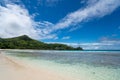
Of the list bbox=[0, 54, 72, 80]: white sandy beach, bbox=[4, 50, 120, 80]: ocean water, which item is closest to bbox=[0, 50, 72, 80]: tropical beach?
bbox=[0, 54, 72, 80]: white sandy beach

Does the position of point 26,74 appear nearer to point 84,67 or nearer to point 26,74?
point 26,74

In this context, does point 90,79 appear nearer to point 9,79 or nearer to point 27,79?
point 27,79

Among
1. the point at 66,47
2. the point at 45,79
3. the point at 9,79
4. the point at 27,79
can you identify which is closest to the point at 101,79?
the point at 45,79

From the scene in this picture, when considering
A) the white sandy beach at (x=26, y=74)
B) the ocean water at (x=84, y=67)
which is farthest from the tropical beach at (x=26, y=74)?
the ocean water at (x=84, y=67)

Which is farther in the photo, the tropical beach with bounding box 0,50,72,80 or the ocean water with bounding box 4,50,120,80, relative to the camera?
the ocean water with bounding box 4,50,120,80

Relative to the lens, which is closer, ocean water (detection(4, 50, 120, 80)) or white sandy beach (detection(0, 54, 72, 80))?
white sandy beach (detection(0, 54, 72, 80))

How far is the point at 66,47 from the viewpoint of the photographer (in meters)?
151

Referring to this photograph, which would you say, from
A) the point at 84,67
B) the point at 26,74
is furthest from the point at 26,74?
the point at 84,67

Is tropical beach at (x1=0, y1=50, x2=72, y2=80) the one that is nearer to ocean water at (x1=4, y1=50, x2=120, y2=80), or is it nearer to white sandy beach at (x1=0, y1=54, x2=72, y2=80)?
white sandy beach at (x1=0, y1=54, x2=72, y2=80)

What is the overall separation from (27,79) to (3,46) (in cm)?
10899

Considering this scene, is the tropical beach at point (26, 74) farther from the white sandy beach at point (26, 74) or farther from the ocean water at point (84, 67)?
the ocean water at point (84, 67)

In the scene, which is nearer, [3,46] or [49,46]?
[3,46]

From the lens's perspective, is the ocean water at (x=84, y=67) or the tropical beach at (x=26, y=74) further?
the ocean water at (x=84, y=67)

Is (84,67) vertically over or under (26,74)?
over
